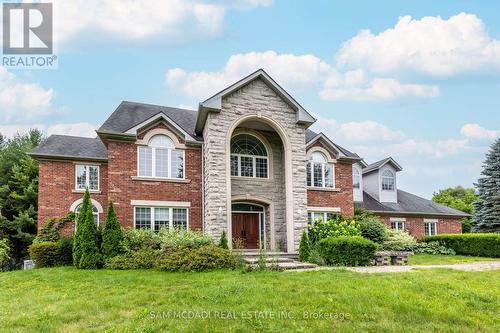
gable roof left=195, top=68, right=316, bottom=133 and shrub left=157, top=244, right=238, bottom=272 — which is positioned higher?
gable roof left=195, top=68, right=316, bottom=133

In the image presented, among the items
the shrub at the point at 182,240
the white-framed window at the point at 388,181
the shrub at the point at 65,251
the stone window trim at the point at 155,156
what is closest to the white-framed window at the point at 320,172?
the white-framed window at the point at 388,181

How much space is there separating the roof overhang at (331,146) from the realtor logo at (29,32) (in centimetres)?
1237

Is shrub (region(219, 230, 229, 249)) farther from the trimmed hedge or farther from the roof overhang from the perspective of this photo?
the trimmed hedge

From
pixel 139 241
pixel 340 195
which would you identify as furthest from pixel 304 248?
pixel 139 241

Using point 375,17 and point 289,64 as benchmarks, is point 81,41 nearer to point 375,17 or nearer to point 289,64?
point 289,64

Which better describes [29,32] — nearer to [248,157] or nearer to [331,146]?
[248,157]

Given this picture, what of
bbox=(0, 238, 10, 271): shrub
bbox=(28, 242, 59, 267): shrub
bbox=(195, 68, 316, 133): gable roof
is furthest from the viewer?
bbox=(0, 238, 10, 271): shrub

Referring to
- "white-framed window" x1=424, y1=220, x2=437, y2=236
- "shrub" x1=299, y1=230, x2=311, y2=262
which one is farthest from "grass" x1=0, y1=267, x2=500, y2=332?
"white-framed window" x1=424, y1=220, x2=437, y2=236

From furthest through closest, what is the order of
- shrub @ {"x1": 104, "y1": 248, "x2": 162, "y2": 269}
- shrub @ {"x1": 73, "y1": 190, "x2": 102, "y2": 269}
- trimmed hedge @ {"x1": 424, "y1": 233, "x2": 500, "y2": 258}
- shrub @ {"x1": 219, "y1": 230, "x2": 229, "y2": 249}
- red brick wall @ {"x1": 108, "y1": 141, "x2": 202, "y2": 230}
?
1. trimmed hedge @ {"x1": 424, "y1": 233, "x2": 500, "y2": 258}
2. red brick wall @ {"x1": 108, "y1": 141, "x2": 202, "y2": 230}
3. shrub @ {"x1": 219, "y1": 230, "x2": 229, "y2": 249}
4. shrub @ {"x1": 73, "y1": 190, "x2": 102, "y2": 269}
5. shrub @ {"x1": 104, "y1": 248, "x2": 162, "y2": 269}

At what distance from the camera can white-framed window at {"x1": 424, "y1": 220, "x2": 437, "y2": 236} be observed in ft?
86.2

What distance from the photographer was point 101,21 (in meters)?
14.9

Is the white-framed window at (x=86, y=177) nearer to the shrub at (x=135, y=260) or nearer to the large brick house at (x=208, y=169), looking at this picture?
the large brick house at (x=208, y=169)

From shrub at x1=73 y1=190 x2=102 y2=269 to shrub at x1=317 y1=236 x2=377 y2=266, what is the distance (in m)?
8.50

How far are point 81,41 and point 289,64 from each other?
8930 millimetres
